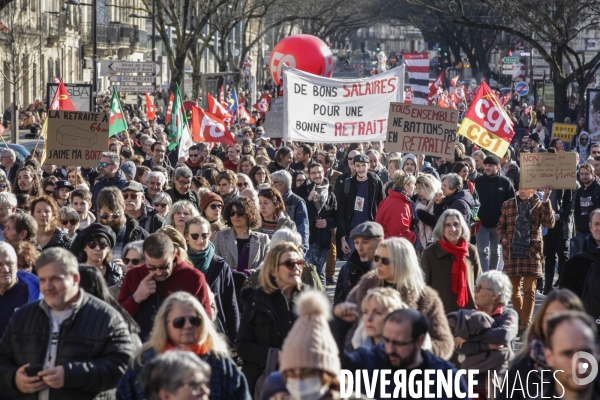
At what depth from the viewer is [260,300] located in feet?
21.3

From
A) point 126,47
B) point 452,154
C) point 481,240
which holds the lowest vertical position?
point 481,240

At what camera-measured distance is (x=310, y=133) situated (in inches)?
578

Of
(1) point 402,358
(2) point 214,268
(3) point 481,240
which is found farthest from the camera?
(3) point 481,240

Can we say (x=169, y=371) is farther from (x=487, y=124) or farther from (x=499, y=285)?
(x=487, y=124)

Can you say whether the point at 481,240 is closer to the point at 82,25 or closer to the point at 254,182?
the point at 254,182

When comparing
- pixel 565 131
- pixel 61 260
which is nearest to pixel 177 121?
pixel 565 131

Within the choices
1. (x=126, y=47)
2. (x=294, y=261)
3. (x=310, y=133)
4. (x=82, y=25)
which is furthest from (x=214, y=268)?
(x=126, y=47)

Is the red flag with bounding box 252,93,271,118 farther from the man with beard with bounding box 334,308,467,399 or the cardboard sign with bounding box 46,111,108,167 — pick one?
the man with beard with bounding box 334,308,467,399

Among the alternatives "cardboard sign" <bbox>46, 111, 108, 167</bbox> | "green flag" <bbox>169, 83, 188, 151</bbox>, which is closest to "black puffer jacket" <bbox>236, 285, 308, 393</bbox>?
"cardboard sign" <bbox>46, 111, 108, 167</bbox>

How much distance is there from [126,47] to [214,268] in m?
59.1

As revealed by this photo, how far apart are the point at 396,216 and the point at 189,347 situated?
20.1 ft

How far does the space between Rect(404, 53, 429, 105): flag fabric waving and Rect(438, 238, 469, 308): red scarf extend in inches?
687

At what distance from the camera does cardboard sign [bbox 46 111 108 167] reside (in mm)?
13008

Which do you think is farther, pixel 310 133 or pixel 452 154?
pixel 310 133
